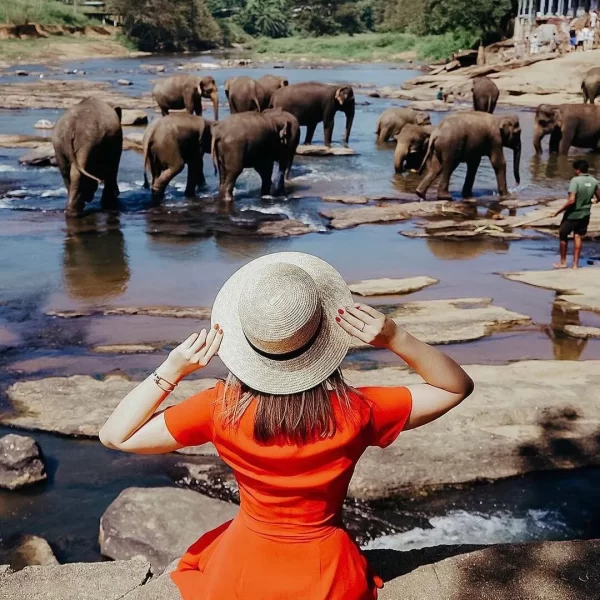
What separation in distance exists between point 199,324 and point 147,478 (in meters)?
2.80

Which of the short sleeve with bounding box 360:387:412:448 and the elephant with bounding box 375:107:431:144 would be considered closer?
the short sleeve with bounding box 360:387:412:448

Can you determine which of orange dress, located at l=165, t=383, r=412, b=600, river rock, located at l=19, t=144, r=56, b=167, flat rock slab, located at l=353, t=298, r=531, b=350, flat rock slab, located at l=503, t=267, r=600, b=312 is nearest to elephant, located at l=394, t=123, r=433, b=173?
river rock, located at l=19, t=144, r=56, b=167

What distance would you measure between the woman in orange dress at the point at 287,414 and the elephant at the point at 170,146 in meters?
A: 10.6

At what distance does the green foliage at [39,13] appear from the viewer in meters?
57.2

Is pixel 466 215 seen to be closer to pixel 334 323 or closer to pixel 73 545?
pixel 73 545

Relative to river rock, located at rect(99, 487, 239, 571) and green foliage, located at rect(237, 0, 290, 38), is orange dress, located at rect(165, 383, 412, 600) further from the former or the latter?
green foliage, located at rect(237, 0, 290, 38)

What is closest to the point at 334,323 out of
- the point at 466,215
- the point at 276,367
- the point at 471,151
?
the point at 276,367

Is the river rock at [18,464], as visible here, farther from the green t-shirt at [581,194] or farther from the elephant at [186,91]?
the elephant at [186,91]

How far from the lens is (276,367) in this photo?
207cm

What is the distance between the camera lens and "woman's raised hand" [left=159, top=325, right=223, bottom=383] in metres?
2.19

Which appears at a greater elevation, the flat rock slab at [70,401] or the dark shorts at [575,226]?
the flat rock slab at [70,401]

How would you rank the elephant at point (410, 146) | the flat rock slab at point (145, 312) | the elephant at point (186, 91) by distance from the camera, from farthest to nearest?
the elephant at point (186, 91) → the elephant at point (410, 146) → the flat rock slab at point (145, 312)

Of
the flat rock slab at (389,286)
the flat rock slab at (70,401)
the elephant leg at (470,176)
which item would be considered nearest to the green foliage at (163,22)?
the elephant leg at (470,176)

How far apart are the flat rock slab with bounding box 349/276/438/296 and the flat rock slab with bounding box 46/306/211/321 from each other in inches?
61.0
